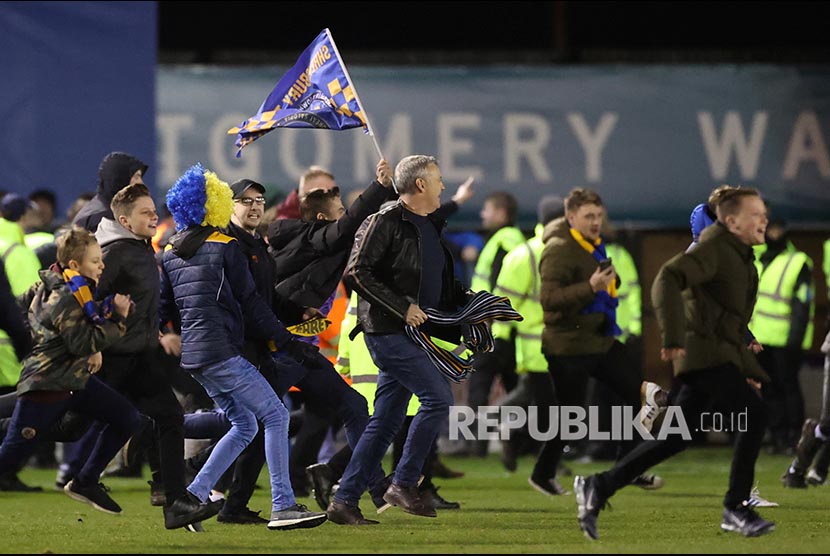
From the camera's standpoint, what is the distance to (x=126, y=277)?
11.2 metres

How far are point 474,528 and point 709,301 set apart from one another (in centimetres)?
191

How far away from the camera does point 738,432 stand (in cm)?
1031

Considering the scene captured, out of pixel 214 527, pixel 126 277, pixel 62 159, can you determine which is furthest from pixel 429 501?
pixel 62 159

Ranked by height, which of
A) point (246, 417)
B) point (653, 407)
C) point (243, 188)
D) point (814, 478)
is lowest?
point (814, 478)

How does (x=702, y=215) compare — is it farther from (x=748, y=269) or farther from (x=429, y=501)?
(x=429, y=501)

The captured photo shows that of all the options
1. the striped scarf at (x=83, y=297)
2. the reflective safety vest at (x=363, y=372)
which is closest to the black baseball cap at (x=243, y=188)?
the striped scarf at (x=83, y=297)

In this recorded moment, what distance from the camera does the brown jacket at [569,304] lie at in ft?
43.7

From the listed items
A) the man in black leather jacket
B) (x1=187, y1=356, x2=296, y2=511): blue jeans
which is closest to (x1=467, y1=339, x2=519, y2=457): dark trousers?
the man in black leather jacket

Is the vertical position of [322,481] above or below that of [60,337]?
below

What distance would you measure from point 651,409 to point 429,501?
143 cm

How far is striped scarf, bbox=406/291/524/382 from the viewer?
1077 cm

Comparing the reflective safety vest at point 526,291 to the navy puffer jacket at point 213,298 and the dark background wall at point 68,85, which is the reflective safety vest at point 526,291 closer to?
the dark background wall at point 68,85

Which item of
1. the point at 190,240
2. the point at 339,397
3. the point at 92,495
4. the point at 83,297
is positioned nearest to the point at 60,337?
the point at 83,297

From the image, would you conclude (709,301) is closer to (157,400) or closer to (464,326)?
(464,326)
